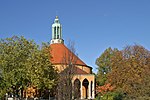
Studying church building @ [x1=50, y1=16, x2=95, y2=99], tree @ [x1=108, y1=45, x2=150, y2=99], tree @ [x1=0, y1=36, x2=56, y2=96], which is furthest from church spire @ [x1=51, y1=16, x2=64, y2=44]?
tree @ [x1=0, y1=36, x2=56, y2=96]

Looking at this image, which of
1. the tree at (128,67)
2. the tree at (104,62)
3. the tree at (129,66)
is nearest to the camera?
the tree at (128,67)

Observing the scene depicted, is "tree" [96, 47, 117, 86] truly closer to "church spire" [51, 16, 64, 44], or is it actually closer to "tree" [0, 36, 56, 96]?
Answer: "church spire" [51, 16, 64, 44]

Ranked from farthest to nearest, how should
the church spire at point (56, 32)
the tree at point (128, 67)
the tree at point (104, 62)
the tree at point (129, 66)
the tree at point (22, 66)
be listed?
the tree at point (104, 62), the church spire at point (56, 32), the tree at point (129, 66), the tree at point (128, 67), the tree at point (22, 66)

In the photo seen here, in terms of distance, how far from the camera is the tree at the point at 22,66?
38.4 meters

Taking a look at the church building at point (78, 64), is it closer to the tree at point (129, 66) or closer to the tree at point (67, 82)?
the tree at point (129, 66)

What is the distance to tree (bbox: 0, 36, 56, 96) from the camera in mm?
38375

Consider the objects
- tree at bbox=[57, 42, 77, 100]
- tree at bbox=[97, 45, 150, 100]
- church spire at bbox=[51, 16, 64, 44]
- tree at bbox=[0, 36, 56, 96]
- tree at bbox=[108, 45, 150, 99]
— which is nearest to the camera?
tree at bbox=[57, 42, 77, 100]

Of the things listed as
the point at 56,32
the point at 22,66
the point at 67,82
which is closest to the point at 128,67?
the point at 22,66

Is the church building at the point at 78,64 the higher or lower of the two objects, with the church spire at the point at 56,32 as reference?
lower

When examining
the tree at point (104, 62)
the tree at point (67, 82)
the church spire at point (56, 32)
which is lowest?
the tree at point (67, 82)

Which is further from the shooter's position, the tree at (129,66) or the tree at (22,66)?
the tree at (129,66)

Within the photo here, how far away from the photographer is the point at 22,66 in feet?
128

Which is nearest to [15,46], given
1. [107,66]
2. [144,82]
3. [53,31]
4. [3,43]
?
[3,43]

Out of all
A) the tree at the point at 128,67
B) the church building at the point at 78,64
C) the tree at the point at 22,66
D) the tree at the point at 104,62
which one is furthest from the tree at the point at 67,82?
the tree at the point at 104,62
